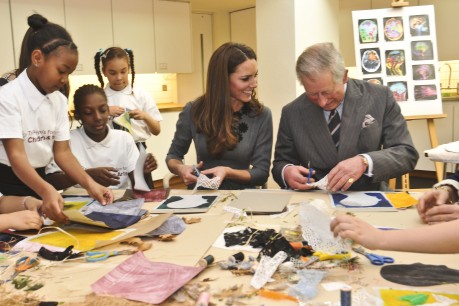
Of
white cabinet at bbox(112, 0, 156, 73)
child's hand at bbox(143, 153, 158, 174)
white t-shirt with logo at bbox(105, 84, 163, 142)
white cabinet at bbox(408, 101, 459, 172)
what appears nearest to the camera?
child's hand at bbox(143, 153, 158, 174)

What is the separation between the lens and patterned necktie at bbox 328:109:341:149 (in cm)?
229

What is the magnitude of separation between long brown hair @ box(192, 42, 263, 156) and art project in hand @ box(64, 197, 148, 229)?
720 mm

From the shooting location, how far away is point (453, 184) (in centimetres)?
175

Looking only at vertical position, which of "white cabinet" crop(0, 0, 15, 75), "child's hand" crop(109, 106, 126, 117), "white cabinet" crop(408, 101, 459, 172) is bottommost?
"white cabinet" crop(408, 101, 459, 172)

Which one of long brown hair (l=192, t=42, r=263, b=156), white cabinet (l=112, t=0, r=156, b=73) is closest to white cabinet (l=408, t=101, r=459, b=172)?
white cabinet (l=112, t=0, r=156, b=73)

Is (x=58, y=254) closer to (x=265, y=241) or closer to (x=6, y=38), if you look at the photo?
(x=265, y=241)

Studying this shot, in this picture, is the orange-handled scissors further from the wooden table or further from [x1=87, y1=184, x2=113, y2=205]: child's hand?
[x1=87, y1=184, x2=113, y2=205]: child's hand

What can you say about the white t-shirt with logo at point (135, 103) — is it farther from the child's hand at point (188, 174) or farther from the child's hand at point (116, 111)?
the child's hand at point (188, 174)

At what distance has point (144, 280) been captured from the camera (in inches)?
46.3

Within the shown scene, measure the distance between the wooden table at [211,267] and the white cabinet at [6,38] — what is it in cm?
378

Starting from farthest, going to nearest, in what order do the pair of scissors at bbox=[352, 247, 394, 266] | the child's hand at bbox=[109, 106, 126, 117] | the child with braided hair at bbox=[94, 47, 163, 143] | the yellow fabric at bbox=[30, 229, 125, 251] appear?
the child with braided hair at bbox=[94, 47, 163, 143] → the child's hand at bbox=[109, 106, 126, 117] → the yellow fabric at bbox=[30, 229, 125, 251] → the pair of scissors at bbox=[352, 247, 394, 266]

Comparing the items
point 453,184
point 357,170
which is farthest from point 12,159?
point 453,184

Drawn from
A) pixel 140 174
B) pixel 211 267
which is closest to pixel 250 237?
pixel 211 267

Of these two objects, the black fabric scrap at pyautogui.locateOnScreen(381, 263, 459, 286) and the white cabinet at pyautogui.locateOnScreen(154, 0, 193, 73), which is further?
the white cabinet at pyautogui.locateOnScreen(154, 0, 193, 73)
